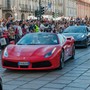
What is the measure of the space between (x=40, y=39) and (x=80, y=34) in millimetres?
7350

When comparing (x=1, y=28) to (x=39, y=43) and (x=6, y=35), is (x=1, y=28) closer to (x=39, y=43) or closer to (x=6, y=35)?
(x=6, y=35)

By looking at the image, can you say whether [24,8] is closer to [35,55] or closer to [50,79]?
[35,55]

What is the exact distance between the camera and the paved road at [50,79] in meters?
8.07

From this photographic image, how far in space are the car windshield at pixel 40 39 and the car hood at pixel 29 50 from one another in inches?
21.6

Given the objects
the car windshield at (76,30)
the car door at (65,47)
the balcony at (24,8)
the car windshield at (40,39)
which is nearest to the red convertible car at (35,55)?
the car windshield at (40,39)

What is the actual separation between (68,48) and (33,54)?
97.3 inches

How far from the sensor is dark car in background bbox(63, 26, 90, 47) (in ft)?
60.0

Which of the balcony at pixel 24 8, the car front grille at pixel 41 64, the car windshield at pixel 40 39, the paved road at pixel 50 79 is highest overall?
the balcony at pixel 24 8

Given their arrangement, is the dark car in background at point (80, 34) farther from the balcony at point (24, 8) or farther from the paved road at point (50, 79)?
the balcony at point (24, 8)

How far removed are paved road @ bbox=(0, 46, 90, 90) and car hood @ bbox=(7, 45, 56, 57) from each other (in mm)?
502

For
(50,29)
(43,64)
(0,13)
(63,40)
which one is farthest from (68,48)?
(0,13)

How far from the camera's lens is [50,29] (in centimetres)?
2761

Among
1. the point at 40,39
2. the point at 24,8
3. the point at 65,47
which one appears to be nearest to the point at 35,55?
the point at 40,39

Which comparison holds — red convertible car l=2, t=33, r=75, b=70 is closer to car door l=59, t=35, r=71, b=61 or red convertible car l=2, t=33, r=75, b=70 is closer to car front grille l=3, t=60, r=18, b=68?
car front grille l=3, t=60, r=18, b=68
